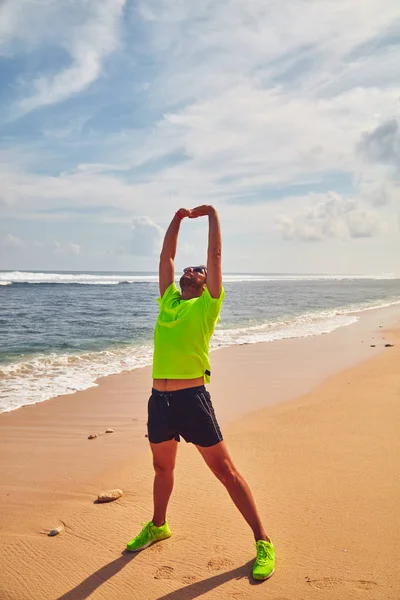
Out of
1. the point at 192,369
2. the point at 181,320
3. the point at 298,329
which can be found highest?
the point at 181,320

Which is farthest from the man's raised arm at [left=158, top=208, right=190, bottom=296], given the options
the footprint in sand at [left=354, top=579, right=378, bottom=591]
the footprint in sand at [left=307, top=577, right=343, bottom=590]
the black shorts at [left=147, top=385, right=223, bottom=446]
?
the footprint in sand at [left=354, top=579, right=378, bottom=591]

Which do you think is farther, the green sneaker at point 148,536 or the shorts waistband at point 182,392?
the green sneaker at point 148,536

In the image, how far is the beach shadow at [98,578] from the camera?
301 centimetres

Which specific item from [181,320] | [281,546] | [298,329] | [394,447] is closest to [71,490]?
[281,546]

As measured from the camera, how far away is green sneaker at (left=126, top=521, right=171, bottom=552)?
137 inches

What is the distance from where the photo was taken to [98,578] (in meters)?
3.18

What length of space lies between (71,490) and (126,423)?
234 cm

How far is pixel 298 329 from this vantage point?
62.1 ft

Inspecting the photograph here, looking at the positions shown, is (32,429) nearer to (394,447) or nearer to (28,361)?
(394,447)

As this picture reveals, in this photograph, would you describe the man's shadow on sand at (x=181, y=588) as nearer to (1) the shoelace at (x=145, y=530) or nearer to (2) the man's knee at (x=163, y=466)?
(1) the shoelace at (x=145, y=530)

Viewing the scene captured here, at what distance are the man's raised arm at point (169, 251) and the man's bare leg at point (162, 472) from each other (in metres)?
1.24

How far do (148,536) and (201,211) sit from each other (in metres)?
2.56

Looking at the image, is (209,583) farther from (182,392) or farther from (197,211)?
(197,211)

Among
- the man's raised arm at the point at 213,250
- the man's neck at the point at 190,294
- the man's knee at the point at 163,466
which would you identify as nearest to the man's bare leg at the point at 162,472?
the man's knee at the point at 163,466
